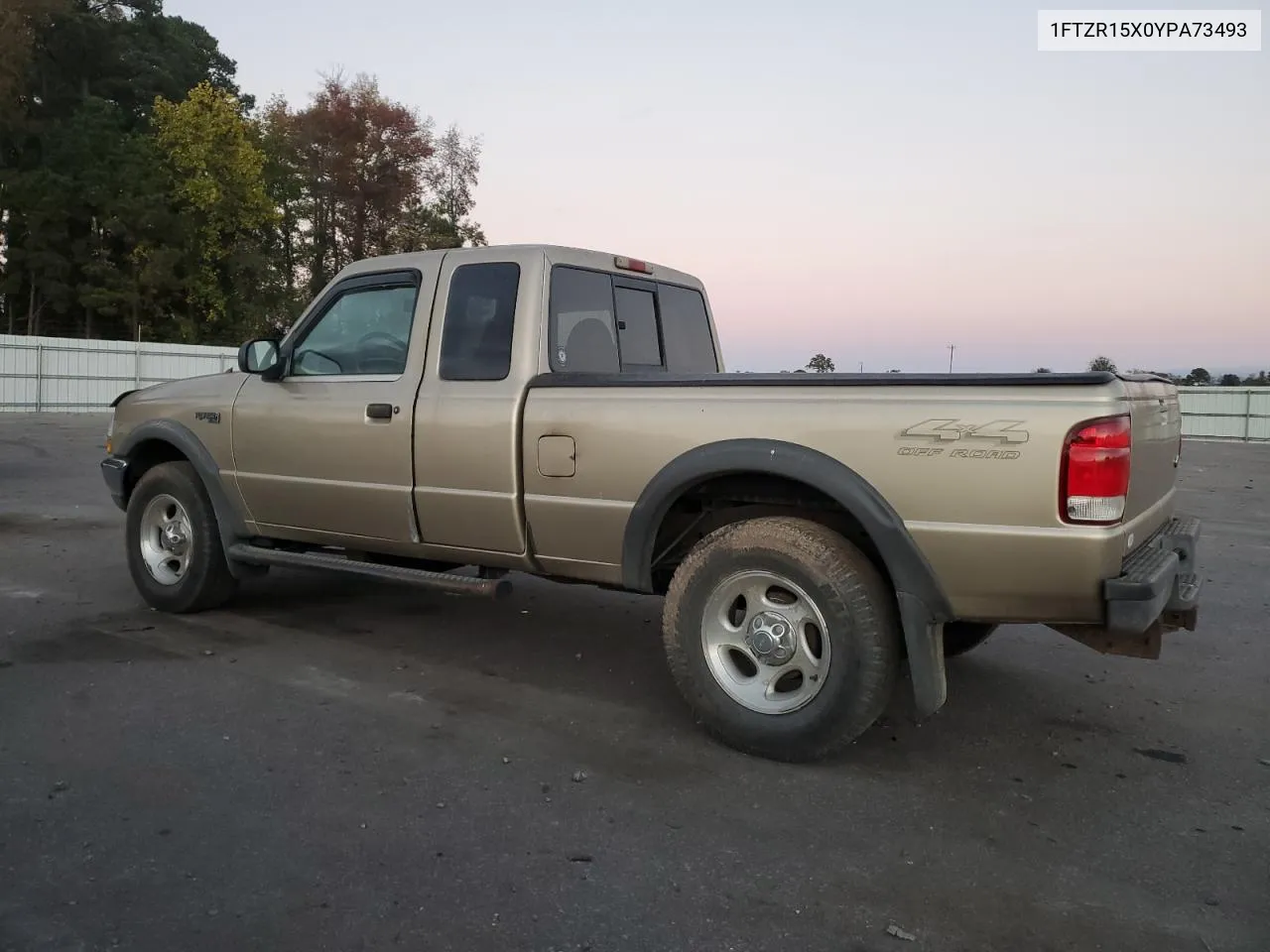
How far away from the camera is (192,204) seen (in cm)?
4238

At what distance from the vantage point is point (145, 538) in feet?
19.7

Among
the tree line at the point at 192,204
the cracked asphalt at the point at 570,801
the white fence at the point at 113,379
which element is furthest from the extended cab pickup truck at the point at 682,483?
the tree line at the point at 192,204

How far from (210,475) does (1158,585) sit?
474cm

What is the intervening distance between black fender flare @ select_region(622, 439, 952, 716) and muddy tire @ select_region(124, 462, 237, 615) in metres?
3.22

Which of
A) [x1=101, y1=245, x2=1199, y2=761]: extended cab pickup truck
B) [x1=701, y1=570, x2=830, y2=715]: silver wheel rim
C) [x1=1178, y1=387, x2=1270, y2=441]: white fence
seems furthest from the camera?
[x1=1178, y1=387, x2=1270, y2=441]: white fence

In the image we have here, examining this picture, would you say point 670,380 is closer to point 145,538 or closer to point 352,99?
point 145,538

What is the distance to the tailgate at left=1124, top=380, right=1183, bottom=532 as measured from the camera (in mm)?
3529

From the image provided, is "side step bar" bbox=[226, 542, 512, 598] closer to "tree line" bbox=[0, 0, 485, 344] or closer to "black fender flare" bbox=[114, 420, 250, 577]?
"black fender flare" bbox=[114, 420, 250, 577]

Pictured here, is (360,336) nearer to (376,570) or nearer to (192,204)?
(376,570)

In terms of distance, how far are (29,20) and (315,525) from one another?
49.7 m

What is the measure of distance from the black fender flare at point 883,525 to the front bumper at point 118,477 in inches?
156

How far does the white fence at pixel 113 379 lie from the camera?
2903 cm

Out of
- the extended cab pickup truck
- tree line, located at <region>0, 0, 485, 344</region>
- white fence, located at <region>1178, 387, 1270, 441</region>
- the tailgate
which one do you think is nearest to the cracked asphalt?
the extended cab pickup truck

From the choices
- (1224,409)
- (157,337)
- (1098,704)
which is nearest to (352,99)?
(157,337)
